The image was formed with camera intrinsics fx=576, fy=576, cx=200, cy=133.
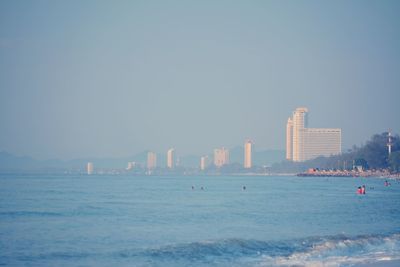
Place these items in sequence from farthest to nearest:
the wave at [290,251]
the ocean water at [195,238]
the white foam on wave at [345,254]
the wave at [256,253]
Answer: the ocean water at [195,238], the wave at [290,251], the wave at [256,253], the white foam on wave at [345,254]

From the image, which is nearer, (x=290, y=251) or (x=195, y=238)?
(x=290, y=251)

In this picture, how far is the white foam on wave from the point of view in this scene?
67.2 ft

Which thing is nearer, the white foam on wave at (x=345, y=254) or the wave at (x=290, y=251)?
the white foam on wave at (x=345, y=254)

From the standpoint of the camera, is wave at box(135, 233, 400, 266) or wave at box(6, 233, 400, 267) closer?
wave at box(6, 233, 400, 267)

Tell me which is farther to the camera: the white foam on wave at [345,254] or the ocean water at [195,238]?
the ocean water at [195,238]

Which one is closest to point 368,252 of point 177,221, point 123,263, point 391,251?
point 391,251

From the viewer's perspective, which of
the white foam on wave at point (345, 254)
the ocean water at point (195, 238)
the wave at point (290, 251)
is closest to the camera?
the white foam on wave at point (345, 254)

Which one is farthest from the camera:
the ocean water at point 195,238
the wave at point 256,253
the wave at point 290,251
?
the ocean water at point 195,238

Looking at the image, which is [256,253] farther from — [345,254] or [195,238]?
[195,238]

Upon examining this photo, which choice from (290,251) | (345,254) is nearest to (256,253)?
(290,251)

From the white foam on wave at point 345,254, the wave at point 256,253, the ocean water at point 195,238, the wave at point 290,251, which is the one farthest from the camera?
the ocean water at point 195,238

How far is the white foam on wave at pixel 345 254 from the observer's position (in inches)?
807

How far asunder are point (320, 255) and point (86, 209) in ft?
80.8

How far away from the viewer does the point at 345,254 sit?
74.6 feet
